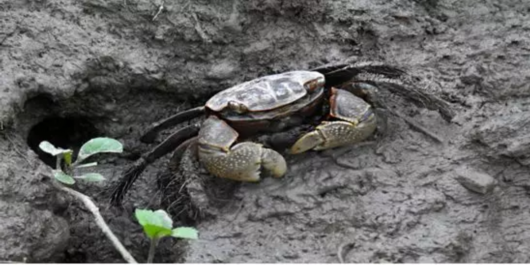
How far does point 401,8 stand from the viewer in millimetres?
3939

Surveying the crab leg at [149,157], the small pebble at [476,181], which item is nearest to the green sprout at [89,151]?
the crab leg at [149,157]

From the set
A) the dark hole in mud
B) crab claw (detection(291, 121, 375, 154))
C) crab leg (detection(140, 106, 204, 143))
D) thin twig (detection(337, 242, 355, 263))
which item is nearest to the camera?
thin twig (detection(337, 242, 355, 263))

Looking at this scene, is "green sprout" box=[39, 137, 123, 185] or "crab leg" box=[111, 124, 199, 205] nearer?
"green sprout" box=[39, 137, 123, 185]

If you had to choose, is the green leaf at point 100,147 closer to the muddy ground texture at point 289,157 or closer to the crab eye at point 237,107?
the muddy ground texture at point 289,157

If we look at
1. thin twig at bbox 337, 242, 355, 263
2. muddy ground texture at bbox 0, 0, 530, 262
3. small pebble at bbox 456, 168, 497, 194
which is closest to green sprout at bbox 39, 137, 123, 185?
muddy ground texture at bbox 0, 0, 530, 262

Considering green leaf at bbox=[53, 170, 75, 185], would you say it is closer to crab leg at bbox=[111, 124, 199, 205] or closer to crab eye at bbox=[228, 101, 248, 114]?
crab leg at bbox=[111, 124, 199, 205]

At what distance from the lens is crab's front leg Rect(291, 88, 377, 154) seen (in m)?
3.45

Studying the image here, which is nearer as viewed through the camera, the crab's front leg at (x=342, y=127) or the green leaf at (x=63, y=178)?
the green leaf at (x=63, y=178)

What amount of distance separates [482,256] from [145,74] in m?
1.78

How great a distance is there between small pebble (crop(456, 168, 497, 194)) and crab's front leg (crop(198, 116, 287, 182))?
0.79 metres

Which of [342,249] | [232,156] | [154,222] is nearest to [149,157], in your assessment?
[232,156]

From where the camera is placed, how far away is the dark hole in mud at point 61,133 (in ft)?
12.4

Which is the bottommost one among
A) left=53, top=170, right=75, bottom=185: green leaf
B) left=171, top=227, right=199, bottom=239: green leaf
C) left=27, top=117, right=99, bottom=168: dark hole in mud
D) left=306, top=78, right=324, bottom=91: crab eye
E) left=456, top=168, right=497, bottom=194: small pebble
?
left=27, top=117, right=99, bottom=168: dark hole in mud

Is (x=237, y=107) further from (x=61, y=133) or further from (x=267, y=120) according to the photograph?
(x=61, y=133)
